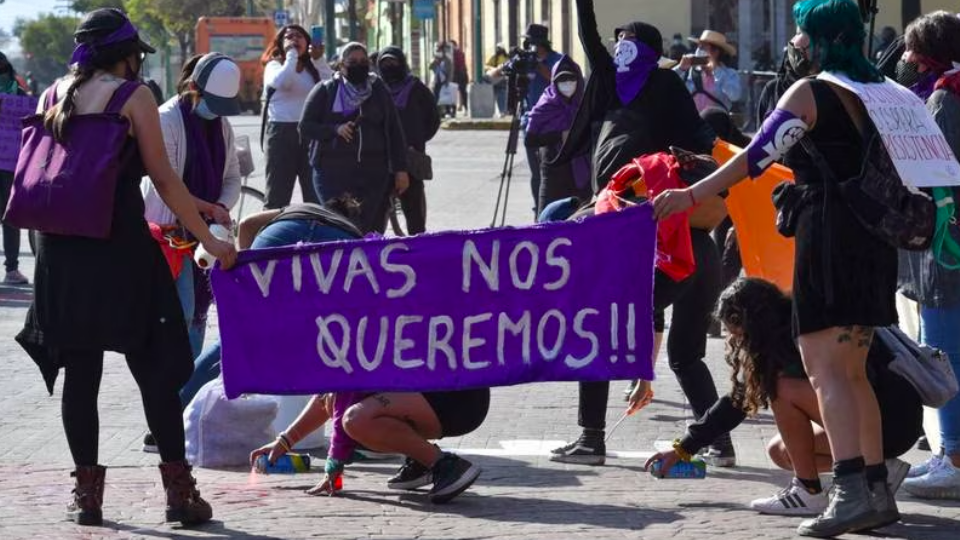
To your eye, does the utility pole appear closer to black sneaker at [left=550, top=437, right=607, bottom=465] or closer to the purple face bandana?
black sneaker at [left=550, top=437, right=607, bottom=465]

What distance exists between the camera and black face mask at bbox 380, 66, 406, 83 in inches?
606

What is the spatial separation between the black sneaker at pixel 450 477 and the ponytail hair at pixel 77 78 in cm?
181

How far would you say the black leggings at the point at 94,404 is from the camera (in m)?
6.88

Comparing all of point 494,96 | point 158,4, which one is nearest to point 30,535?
point 494,96

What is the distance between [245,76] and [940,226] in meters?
53.9

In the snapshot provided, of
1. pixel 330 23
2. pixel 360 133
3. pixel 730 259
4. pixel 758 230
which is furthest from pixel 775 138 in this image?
pixel 330 23

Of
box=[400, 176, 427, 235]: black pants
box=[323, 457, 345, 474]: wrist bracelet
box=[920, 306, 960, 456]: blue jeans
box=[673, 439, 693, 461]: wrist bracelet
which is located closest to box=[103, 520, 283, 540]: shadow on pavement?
box=[323, 457, 345, 474]: wrist bracelet

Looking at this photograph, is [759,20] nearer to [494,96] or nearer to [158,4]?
[494,96]

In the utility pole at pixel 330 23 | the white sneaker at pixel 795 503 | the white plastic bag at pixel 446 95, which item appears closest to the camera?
the white sneaker at pixel 795 503

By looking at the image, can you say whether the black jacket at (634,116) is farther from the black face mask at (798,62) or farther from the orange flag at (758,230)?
the black face mask at (798,62)

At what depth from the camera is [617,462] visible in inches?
324

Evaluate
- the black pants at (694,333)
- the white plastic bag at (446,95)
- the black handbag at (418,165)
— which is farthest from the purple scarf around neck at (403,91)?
the white plastic bag at (446,95)

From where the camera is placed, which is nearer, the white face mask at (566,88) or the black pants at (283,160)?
the white face mask at (566,88)

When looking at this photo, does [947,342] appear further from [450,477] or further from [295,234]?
[295,234]
